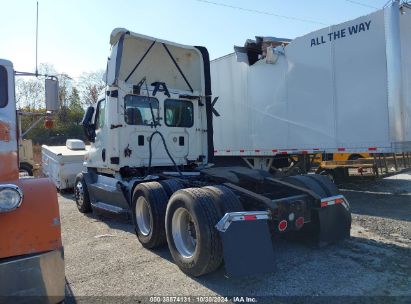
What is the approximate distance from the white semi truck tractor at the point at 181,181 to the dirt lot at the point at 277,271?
220 millimetres

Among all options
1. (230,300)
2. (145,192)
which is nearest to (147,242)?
(145,192)

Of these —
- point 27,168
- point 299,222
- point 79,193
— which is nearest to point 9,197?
point 299,222

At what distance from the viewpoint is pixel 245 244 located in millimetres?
4098

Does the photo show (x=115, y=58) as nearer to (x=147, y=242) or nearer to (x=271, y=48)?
(x=147, y=242)

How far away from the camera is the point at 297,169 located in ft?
33.4

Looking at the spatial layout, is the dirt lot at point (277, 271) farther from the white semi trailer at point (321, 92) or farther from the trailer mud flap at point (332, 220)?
the white semi trailer at point (321, 92)

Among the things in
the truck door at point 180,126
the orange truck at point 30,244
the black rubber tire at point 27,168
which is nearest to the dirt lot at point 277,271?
the orange truck at point 30,244

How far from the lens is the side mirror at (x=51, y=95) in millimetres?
3855

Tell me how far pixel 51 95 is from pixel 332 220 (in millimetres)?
3872

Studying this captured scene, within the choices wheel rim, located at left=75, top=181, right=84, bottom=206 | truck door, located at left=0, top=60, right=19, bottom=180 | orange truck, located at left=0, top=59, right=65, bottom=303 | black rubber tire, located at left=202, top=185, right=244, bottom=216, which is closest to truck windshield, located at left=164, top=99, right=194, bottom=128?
wheel rim, located at left=75, top=181, right=84, bottom=206

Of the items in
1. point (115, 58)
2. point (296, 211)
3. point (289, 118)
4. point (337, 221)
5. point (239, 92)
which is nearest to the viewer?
point (296, 211)

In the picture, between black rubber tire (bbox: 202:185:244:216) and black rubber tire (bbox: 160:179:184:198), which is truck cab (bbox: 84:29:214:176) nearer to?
black rubber tire (bbox: 160:179:184:198)

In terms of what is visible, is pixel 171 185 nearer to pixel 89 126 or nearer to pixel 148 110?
pixel 148 110

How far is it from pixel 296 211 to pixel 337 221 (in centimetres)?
82
